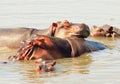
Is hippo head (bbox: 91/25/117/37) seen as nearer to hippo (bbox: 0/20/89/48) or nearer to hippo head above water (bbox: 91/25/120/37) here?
hippo head above water (bbox: 91/25/120/37)

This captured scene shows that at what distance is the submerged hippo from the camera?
8695 mm

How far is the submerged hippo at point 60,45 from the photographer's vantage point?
870cm

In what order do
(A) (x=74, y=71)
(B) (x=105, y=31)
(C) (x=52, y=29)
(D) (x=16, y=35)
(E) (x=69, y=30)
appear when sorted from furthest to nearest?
(B) (x=105, y=31) → (D) (x=16, y=35) → (C) (x=52, y=29) → (E) (x=69, y=30) → (A) (x=74, y=71)

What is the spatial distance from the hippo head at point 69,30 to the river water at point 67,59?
1.41ft

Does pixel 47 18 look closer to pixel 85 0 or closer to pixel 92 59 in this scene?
pixel 85 0

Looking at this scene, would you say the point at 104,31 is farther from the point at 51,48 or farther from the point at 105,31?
the point at 51,48

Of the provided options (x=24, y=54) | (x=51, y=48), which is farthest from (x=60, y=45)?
(x=24, y=54)

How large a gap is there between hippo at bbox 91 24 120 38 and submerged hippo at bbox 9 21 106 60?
1.71 meters

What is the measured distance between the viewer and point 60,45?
894 centimetres

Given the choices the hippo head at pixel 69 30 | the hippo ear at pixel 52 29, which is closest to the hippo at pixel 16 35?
the hippo ear at pixel 52 29

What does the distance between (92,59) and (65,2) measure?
7.90m

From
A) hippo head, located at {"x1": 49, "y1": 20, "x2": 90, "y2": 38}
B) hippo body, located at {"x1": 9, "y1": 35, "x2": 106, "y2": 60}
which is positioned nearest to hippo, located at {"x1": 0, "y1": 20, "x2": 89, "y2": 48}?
hippo head, located at {"x1": 49, "y1": 20, "x2": 90, "y2": 38}

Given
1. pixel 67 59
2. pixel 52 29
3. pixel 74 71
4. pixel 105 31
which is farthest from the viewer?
pixel 105 31

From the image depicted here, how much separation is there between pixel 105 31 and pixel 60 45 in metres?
3.15
